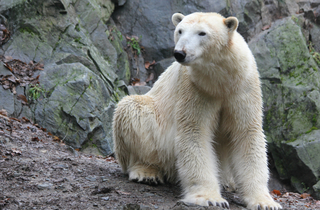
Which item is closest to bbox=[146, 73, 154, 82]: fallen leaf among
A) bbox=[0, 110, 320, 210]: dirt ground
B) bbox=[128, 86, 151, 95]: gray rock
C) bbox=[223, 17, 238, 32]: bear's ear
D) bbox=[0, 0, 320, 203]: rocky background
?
bbox=[0, 0, 320, 203]: rocky background

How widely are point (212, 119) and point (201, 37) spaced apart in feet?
3.40

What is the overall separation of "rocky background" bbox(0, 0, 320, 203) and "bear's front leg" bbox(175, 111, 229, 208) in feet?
14.3

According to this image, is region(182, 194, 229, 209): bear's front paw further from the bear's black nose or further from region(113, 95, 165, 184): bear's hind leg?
the bear's black nose

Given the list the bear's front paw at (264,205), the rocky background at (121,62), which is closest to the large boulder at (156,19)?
the rocky background at (121,62)

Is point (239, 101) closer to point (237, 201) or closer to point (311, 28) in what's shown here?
point (237, 201)

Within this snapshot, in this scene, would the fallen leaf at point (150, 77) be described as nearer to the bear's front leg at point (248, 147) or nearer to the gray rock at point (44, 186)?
the bear's front leg at point (248, 147)

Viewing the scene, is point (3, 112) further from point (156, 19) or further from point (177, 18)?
point (156, 19)

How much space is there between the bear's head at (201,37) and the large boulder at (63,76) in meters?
4.84

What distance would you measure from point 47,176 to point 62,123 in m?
3.57

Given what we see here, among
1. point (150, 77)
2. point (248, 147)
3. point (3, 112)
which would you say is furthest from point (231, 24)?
point (150, 77)

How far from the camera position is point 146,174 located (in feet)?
16.0

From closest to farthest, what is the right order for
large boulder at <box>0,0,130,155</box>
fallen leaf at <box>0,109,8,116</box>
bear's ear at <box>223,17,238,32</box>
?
bear's ear at <box>223,17,238,32</box>, fallen leaf at <box>0,109,8,116</box>, large boulder at <box>0,0,130,155</box>

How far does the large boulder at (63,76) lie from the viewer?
26.5 feet

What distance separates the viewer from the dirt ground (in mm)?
3787
